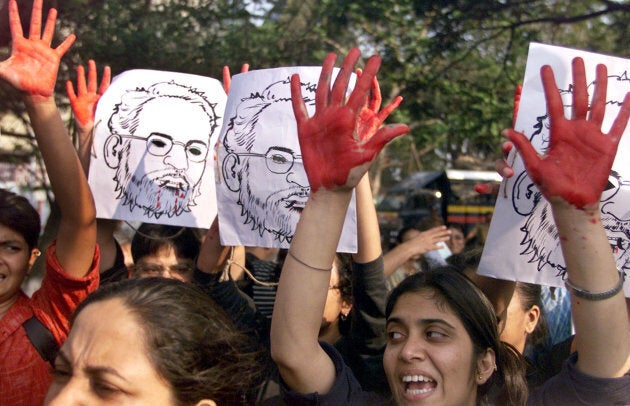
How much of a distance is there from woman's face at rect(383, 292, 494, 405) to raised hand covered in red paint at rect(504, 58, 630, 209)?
1.74ft

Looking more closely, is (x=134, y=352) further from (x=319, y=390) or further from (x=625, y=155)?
(x=625, y=155)

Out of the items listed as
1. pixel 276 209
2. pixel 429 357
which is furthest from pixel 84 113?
pixel 429 357

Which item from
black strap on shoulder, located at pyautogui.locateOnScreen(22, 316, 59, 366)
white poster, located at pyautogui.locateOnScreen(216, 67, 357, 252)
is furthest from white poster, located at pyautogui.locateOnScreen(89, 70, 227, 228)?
black strap on shoulder, located at pyautogui.locateOnScreen(22, 316, 59, 366)

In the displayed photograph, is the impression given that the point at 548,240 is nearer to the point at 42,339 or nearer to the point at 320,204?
the point at 320,204

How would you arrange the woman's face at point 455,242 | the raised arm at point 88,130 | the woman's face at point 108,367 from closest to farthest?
the woman's face at point 108,367
the raised arm at point 88,130
the woman's face at point 455,242

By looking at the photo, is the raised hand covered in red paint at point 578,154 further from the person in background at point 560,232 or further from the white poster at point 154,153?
the white poster at point 154,153

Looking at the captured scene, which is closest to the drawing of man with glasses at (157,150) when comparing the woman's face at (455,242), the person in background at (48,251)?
the person in background at (48,251)

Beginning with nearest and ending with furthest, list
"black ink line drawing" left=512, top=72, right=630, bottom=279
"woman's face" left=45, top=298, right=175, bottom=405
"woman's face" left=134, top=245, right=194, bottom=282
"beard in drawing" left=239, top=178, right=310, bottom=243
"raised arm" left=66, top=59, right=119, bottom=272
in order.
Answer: "woman's face" left=45, top=298, right=175, bottom=405 < "black ink line drawing" left=512, top=72, right=630, bottom=279 < "beard in drawing" left=239, top=178, right=310, bottom=243 < "raised arm" left=66, top=59, right=119, bottom=272 < "woman's face" left=134, top=245, right=194, bottom=282

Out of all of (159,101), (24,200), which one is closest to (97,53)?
(159,101)

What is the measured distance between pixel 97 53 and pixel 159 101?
2407 mm

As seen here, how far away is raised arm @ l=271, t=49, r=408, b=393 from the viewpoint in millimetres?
1662

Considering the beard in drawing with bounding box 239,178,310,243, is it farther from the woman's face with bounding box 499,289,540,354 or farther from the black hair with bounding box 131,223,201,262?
the woman's face with bounding box 499,289,540,354

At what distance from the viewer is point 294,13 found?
6953 mm

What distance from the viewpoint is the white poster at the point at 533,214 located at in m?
2.12
